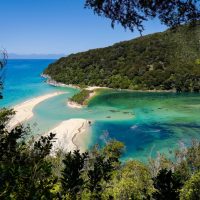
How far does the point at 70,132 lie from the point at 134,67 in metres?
79.6

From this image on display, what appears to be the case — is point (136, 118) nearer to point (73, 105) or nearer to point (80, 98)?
point (73, 105)

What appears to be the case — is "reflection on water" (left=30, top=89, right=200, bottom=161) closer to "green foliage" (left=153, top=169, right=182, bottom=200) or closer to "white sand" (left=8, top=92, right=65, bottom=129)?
"white sand" (left=8, top=92, right=65, bottom=129)

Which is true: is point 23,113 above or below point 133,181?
below

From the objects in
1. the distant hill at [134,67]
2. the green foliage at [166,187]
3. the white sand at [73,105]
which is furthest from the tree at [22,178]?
the distant hill at [134,67]

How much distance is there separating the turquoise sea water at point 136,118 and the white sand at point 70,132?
1.76 meters

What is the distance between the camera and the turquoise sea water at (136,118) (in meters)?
55.9

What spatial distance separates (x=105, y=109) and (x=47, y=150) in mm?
78568

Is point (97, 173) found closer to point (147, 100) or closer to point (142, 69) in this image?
point (147, 100)

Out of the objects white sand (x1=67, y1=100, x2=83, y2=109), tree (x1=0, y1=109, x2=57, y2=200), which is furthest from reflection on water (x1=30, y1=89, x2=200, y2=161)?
tree (x1=0, y1=109, x2=57, y2=200)

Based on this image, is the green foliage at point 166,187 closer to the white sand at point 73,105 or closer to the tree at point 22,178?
the tree at point 22,178

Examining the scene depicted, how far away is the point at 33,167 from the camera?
763 cm

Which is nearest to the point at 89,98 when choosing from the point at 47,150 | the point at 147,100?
the point at 147,100

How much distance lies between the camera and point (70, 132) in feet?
204

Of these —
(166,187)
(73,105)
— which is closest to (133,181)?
(166,187)
